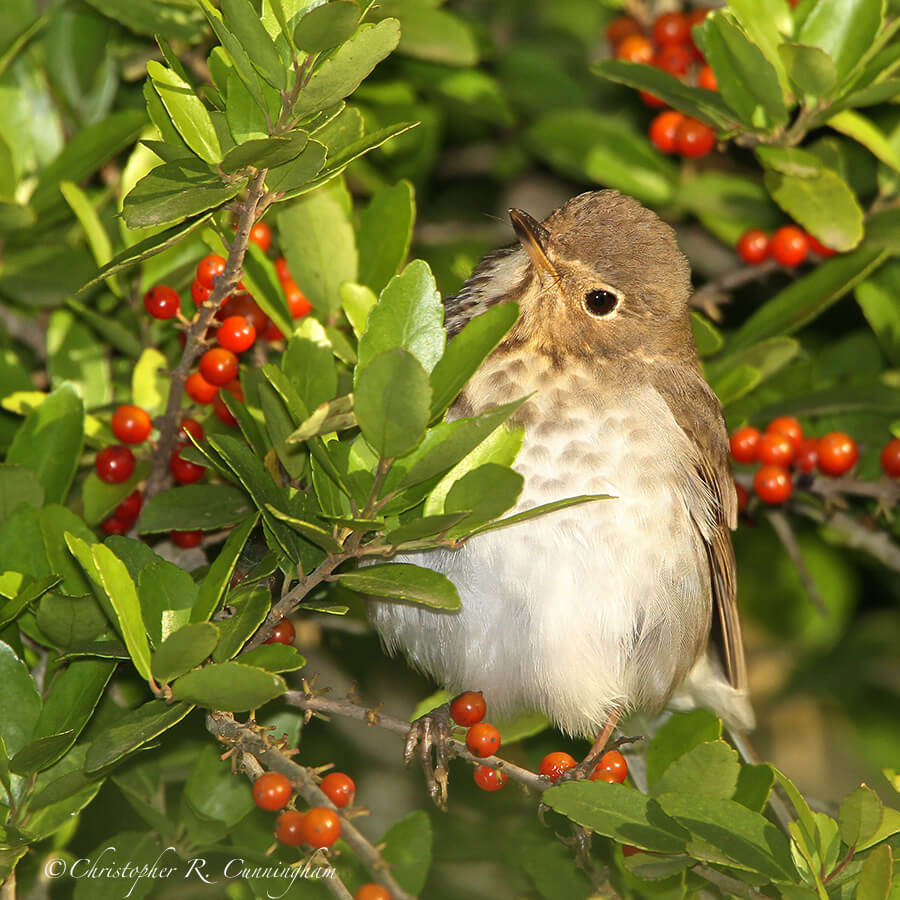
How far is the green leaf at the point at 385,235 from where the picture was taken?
332 cm

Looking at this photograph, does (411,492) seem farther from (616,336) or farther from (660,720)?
(660,720)

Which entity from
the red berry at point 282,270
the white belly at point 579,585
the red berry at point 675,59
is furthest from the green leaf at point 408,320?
the red berry at point 675,59

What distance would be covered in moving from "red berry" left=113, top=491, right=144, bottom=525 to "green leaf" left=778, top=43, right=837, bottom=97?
2.05 metres

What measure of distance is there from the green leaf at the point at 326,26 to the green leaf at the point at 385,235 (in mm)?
1085

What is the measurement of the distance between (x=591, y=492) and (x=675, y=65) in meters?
1.62

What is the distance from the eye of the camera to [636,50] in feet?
13.5

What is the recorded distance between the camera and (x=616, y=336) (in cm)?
357

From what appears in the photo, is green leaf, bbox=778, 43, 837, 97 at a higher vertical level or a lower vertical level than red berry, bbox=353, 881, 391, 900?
higher

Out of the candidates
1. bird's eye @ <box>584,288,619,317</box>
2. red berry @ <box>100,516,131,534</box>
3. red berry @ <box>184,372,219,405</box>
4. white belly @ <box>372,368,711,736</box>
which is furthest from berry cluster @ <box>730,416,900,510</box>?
red berry @ <box>100,516,131,534</box>

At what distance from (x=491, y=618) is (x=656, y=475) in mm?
581

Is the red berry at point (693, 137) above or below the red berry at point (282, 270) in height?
below

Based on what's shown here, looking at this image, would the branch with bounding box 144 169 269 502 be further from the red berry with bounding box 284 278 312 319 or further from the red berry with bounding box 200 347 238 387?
the red berry with bounding box 284 278 312 319

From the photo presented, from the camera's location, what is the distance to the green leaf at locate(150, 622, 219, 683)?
228 cm

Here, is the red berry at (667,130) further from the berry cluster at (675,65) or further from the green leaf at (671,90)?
the green leaf at (671,90)
